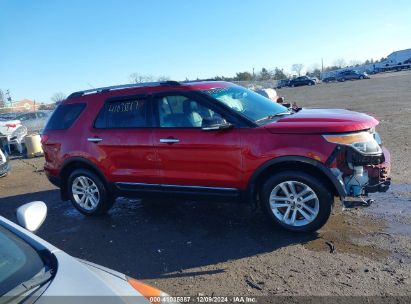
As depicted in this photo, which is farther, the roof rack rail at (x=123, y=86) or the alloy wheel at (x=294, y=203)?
the roof rack rail at (x=123, y=86)

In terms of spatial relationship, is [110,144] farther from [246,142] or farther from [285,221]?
[285,221]

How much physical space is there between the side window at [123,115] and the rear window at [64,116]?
47cm

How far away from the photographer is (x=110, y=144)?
226 inches

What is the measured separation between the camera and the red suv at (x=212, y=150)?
178 inches

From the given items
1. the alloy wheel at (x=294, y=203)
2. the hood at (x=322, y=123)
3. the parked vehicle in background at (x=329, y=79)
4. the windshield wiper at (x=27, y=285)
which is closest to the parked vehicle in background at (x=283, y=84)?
the parked vehicle in background at (x=329, y=79)

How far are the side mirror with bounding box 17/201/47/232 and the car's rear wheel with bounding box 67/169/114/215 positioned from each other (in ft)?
10.4

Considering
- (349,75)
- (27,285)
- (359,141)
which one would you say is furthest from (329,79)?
(27,285)

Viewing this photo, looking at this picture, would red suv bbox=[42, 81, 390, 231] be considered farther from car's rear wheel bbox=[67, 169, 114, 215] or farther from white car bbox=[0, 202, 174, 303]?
white car bbox=[0, 202, 174, 303]

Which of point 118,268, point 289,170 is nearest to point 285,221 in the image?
point 289,170

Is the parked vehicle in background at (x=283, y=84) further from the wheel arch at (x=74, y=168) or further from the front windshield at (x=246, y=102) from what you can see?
the wheel arch at (x=74, y=168)

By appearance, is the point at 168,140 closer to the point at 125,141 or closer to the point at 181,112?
the point at 181,112

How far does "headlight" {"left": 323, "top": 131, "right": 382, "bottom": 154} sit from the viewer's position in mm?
4395

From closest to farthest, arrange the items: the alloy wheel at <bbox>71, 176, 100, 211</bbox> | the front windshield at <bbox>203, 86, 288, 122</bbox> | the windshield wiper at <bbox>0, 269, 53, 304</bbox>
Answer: the windshield wiper at <bbox>0, 269, 53, 304</bbox> < the front windshield at <bbox>203, 86, 288, 122</bbox> < the alloy wheel at <bbox>71, 176, 100, 211</bbox>

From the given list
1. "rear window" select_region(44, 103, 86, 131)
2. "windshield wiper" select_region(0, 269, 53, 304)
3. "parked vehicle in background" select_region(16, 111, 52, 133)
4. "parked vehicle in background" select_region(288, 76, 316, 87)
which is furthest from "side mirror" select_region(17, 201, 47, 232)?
"parked vehicle in background" select_region(288, 76, 316, 87)
